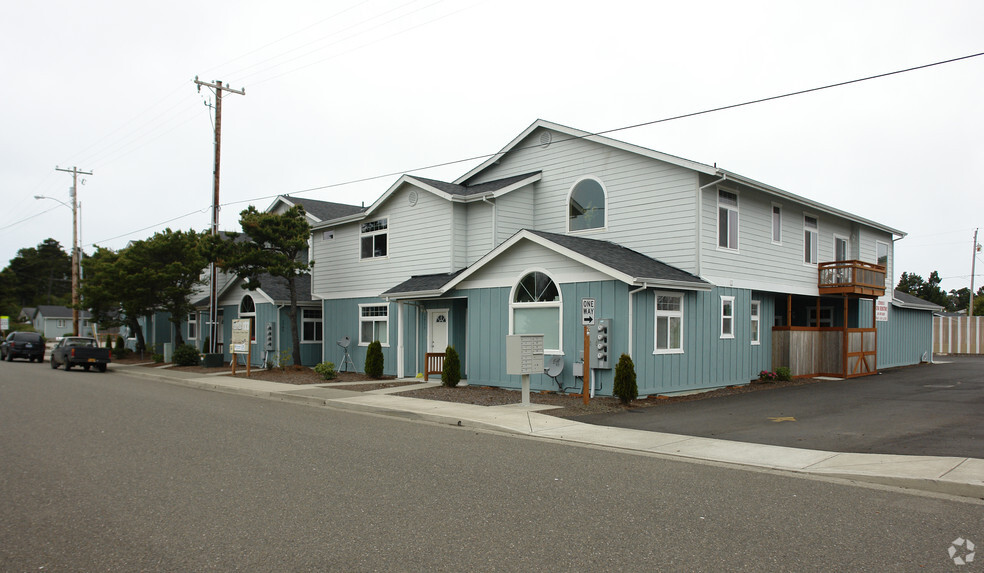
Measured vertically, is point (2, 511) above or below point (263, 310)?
below

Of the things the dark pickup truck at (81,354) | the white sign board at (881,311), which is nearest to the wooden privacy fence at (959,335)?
the white sign board at (881,311)

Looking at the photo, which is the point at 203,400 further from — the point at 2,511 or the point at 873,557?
the point at 873,557

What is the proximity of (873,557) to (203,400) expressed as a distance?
15896mm

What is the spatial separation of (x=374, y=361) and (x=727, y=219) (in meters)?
12.0

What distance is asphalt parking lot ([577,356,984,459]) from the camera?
10508 mm

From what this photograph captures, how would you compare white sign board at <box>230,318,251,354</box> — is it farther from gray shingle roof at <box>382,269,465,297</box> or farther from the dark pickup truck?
the dark pickup truck

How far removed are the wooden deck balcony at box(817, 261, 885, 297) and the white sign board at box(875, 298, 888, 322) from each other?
1.84 metres

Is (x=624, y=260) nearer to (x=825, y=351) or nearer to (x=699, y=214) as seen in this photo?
(x=699, y=214)

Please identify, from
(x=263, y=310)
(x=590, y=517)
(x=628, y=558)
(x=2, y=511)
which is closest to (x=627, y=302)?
(x=590, y=517)

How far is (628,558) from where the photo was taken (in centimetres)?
519

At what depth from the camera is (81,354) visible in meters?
29.3

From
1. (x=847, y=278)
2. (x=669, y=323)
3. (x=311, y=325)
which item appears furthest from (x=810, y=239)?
(x=311, y=325)

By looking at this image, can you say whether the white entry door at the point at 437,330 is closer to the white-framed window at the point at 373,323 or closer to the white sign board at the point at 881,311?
the white-framed window at the point at 373,323

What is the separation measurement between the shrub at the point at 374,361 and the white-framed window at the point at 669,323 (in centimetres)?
984
